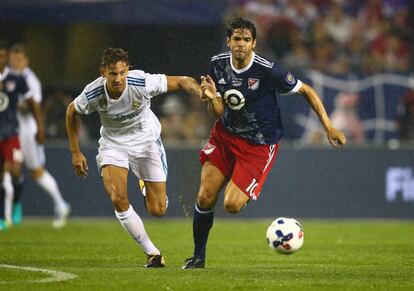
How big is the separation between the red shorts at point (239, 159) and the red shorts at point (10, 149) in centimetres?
612

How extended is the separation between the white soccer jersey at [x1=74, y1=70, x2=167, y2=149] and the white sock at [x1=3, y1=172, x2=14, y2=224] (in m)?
5.80

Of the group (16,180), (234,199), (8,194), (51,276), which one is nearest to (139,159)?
(234,199)

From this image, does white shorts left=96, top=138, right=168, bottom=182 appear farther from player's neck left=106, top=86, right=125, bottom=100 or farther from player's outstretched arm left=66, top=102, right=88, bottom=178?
player's neck left=106, top=86, right=125, bottom=100

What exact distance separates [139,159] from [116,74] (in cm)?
123

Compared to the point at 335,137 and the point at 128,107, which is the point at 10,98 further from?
the point at 335,137

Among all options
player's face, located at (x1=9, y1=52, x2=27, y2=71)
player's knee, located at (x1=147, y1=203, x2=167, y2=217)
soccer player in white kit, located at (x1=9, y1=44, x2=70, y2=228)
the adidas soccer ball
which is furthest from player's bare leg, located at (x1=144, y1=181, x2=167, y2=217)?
player's face, located at (x1=9, y1=52, x2=27, y2=71)

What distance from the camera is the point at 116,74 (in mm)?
10094

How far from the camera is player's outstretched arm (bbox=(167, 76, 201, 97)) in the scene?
398 inches

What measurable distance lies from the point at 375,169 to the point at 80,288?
34.9 feet

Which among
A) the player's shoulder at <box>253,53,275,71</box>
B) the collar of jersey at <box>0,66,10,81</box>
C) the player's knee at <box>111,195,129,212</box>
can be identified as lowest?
the player's knee at <box>111,195,129,212</box>

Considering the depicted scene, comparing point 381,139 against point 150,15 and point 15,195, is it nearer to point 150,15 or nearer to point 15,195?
point 150,15

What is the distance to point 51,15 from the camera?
18.5 metres

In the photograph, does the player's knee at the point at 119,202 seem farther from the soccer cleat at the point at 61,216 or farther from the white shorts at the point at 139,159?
the soccer cleat at the point at 61,216

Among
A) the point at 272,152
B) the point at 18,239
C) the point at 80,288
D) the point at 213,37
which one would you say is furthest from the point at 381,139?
the point at 80,288
